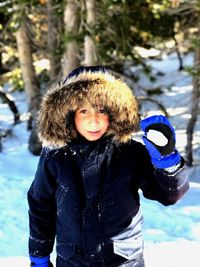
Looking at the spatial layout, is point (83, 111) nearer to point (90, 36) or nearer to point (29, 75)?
point (90, 36)

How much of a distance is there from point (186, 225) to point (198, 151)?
6.08 meters

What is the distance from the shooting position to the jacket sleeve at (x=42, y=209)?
2506 mm

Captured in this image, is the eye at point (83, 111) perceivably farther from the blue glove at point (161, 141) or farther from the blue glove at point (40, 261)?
the blue glove at point (40, 261)

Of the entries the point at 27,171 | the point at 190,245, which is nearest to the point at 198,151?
the point at 27,171

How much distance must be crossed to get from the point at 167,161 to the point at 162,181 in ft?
0.46

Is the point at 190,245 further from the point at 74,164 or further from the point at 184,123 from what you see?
the point at 184,123

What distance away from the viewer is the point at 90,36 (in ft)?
25.6

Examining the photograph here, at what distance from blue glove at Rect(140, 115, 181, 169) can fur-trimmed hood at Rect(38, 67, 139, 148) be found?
264 mm

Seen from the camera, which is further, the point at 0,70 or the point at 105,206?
the point at 0,70

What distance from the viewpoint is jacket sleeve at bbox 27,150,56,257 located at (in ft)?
8.22

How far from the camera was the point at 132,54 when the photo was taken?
995cm

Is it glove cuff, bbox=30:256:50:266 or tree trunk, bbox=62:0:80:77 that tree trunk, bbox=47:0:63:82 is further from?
glove cuff, bbox=30:256:50:266

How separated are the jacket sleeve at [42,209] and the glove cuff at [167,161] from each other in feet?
2.05

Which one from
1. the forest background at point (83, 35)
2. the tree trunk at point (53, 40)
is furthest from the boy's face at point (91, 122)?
the tree trunk at point (53, 40)
